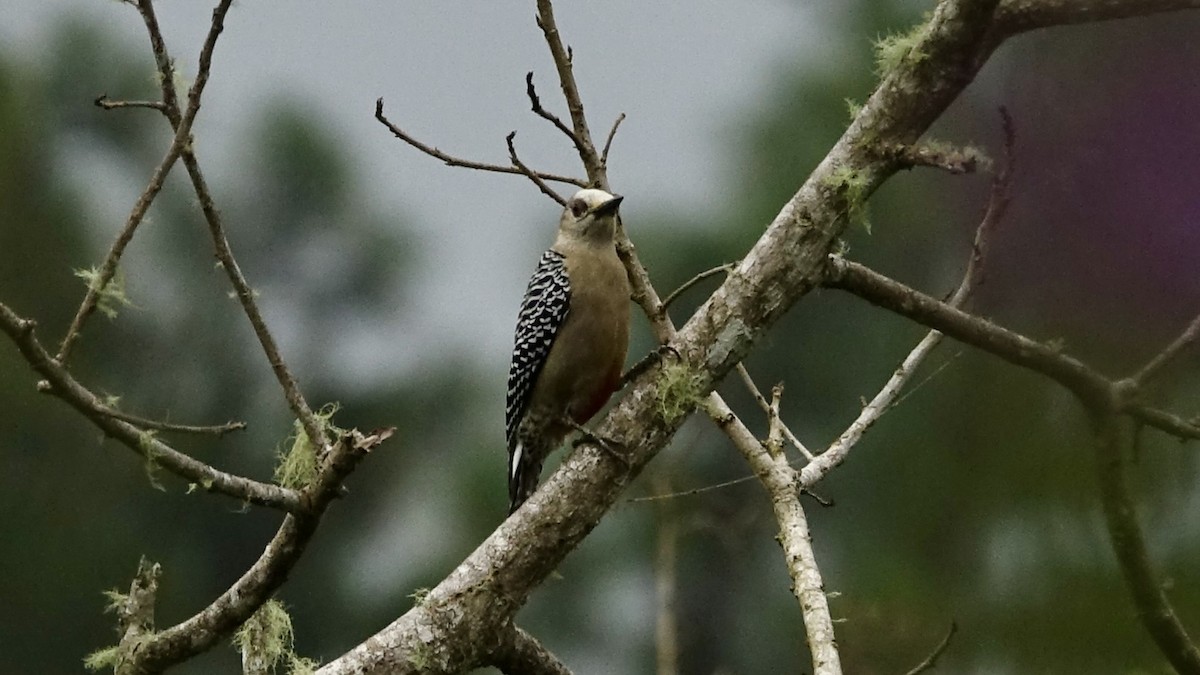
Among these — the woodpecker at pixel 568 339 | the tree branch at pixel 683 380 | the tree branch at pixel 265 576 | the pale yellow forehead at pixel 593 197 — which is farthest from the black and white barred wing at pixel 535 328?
the tree branch at pixel 265 576

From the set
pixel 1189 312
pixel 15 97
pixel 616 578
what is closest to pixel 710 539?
pixel 616 578

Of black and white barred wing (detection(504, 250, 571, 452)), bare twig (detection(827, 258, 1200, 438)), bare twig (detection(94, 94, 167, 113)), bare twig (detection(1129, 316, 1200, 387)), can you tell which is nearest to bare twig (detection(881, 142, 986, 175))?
bare twig (detection(827, 258, 1200, 438))

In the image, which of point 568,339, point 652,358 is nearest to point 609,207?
point 568,339

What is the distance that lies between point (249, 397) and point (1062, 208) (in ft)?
22.5

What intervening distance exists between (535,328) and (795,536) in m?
1.09

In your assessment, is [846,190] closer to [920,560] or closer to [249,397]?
[920,560]

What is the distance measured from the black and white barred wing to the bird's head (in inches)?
3.9

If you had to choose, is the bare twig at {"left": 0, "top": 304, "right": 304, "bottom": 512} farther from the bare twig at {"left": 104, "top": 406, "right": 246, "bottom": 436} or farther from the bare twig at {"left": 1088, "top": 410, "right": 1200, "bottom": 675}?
the bare twig at {"left": 1088, "top": 410, "right": 1200, "bottom": 675}

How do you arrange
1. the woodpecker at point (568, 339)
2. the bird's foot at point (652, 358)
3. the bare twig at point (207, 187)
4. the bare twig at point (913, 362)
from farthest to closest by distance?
1. the woodpecker at point (568, 339)
2. the bare twig at point (913, 362)
3. the bird's foot at point (652, 358)
4. the bare twig at point (207, 187)

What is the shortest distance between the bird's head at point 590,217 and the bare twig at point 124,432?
4.26ft

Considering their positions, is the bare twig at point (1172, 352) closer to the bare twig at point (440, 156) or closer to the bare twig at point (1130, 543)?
the bare twig at point (1130, 543)

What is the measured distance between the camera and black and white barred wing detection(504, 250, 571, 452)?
3.99 m

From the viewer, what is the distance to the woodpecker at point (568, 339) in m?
3.88

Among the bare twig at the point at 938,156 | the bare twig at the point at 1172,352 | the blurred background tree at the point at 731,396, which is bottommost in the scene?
the bare twig at the point at 1172,352
